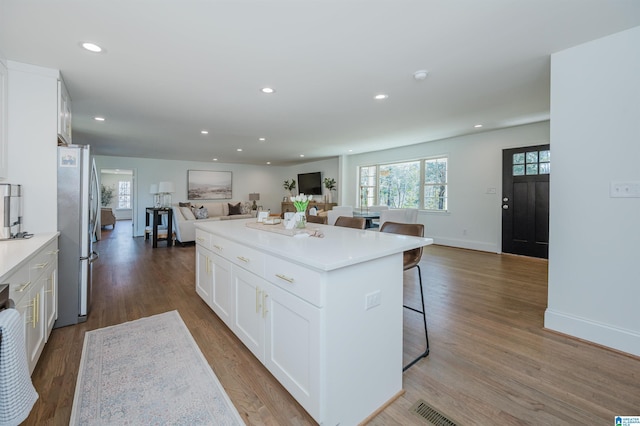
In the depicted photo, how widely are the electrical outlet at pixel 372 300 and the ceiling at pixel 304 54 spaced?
5.63 ft

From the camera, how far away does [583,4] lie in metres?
1.71

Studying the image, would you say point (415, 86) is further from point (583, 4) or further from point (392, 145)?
point (392, 145)

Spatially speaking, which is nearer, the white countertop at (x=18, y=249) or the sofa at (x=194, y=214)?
the white countertop at (x=18, y=249)

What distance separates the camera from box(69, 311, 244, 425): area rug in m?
1.47

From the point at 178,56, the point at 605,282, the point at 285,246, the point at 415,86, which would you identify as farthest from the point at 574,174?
the point at 178,56

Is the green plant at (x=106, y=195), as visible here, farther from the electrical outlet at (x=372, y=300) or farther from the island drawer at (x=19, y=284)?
the electrical outlet at (x=372, y=300)

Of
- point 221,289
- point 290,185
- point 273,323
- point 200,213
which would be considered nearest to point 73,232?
point 221,289

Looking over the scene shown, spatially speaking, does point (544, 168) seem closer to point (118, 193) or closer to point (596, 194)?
point (596, 194)

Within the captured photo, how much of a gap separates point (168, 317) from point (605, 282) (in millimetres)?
3728

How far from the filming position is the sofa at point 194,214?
629cm

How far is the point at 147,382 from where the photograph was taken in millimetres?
1743

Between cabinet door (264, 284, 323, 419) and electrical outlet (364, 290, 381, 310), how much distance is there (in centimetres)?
30

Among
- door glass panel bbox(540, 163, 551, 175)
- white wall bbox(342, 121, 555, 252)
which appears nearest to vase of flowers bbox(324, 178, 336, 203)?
white wall bbox(342, 121, 555, 252)

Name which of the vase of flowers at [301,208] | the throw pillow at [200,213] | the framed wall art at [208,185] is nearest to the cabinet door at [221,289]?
the vase of flowers at [301,208]
